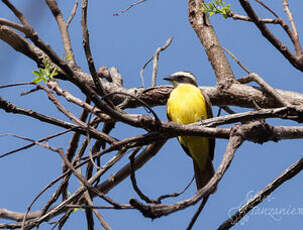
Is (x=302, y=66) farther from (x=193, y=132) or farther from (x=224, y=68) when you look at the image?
(x=224, y=68)

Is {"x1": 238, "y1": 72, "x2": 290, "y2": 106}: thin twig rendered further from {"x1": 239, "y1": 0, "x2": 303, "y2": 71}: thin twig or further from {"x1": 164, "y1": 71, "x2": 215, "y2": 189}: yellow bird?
{"x1": 164, "y1": 71, "x2": 215, "y2": 189}: yellow bird

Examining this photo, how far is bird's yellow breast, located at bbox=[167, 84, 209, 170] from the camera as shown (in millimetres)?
5344

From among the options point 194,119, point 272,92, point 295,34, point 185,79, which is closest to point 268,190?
point 272,92

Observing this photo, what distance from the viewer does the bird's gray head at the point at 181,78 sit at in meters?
6.29

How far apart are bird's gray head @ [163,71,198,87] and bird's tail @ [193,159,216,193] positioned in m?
1.35

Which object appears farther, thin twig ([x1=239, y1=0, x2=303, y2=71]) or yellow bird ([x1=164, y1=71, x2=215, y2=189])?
yellow bird ([x1=164, y1=71, x2=215, y2=189])

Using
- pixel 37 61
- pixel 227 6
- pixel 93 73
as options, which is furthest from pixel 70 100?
pixel 37 61

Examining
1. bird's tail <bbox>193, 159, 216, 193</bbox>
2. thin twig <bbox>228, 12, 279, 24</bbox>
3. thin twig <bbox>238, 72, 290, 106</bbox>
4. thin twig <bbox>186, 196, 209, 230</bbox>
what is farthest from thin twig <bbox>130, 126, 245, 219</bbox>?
bird's tail <bbox>193, 159, 216, 193</bbox>

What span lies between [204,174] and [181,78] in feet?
5.39

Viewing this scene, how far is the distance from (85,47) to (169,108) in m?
2.53

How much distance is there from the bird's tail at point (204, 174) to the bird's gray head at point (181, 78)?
4.43ft

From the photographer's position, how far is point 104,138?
3.04m

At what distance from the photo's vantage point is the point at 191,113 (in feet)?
17.8

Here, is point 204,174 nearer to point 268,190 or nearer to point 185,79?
point 185,79
